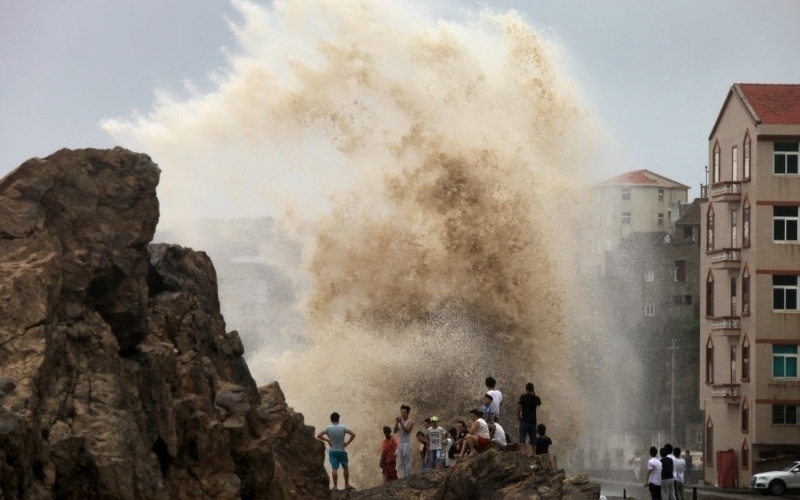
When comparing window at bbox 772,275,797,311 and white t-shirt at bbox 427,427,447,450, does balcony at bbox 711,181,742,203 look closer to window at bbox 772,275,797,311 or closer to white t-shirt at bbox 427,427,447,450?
window at bbox 772,275,797,311

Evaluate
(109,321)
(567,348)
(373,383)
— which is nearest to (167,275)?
(109,321)

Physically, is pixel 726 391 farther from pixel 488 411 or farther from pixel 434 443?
pixel 488 411

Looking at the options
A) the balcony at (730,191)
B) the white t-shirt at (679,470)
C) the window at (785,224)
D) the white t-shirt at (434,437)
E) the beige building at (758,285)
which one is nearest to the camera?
the white t-shirt at (434,437)

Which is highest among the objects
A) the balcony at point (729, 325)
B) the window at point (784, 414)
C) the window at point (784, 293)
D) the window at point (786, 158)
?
the window at point (786, 158)

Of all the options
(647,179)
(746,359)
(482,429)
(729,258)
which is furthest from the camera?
(647,179)

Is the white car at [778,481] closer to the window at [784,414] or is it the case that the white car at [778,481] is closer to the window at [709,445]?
the window at [784,414]

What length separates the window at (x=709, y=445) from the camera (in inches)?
2623

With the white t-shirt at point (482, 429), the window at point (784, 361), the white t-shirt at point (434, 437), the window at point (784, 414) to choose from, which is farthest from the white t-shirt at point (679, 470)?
the window at point (784, 361)

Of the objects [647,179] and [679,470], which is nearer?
[679,470]

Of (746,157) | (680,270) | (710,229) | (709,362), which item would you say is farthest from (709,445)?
(680,270)

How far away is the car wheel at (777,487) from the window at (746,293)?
10469 mm

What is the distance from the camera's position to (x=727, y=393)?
6359cm

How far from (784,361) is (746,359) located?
6.17 feet

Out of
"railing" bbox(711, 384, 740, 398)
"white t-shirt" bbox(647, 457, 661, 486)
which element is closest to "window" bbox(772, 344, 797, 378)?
"railing" bbox(711, 384, 740, 398)
